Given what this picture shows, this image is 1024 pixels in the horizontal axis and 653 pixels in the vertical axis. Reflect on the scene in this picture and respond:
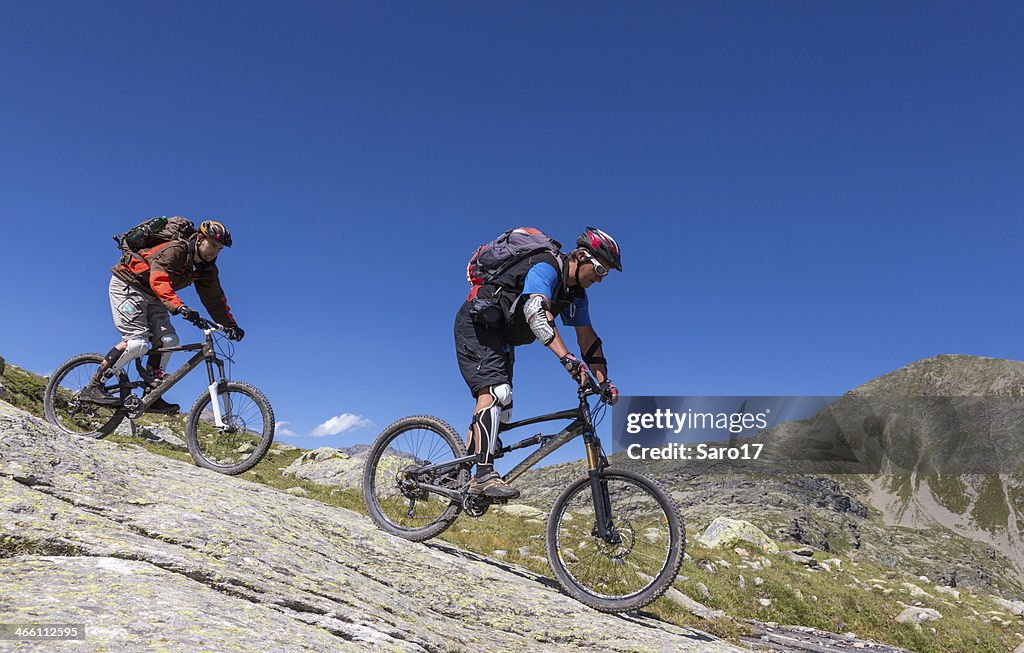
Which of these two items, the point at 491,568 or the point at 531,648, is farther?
the point at 491,568

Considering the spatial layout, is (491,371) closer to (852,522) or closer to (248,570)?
(248,570)

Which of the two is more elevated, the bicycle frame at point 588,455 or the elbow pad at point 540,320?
the elbow pad at point 540,320

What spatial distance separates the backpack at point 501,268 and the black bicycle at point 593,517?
4.89 feet

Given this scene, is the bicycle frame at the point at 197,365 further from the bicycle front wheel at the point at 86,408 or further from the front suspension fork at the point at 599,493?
the front suspension fork at the point at 599,493

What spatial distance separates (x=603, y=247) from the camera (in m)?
7.73

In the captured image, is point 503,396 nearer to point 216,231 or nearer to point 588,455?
point 588,455

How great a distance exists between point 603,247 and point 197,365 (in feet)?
27.3

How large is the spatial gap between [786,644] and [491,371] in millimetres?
8934

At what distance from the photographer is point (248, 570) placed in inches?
195

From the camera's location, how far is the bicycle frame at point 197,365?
1102 cm

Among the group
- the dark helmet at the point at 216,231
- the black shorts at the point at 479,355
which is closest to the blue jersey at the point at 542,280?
the black shorts at the point at 479,355

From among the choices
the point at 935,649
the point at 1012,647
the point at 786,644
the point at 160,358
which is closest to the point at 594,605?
the point at 786,644

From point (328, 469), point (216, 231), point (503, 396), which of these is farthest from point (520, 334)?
point (328, 469)

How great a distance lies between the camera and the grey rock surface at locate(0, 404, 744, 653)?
360 cm
